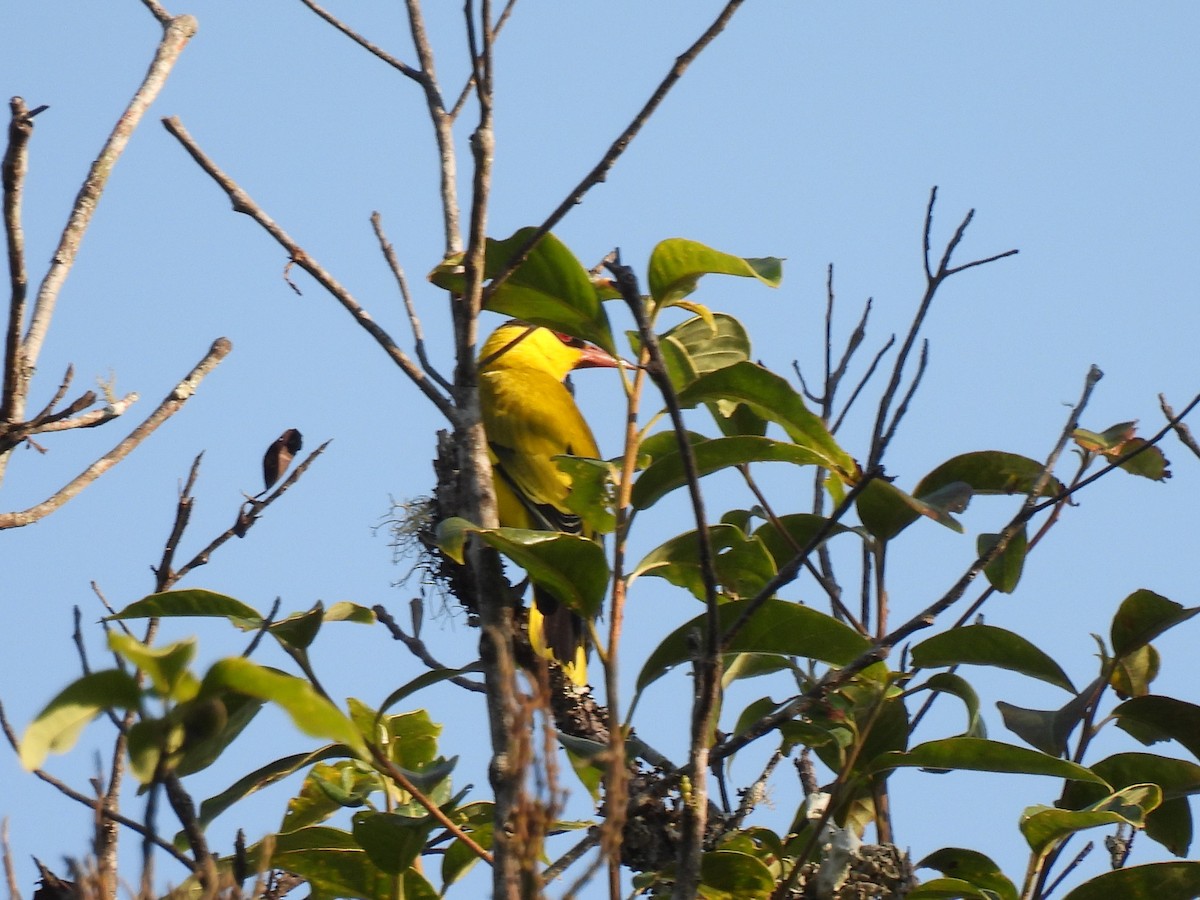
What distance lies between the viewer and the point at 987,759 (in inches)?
73.1

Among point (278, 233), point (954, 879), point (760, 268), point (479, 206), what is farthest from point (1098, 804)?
point (278, 233)

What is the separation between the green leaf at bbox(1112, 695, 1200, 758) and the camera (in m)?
2.07

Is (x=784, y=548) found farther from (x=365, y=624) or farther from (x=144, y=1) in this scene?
(x=144, y=1)

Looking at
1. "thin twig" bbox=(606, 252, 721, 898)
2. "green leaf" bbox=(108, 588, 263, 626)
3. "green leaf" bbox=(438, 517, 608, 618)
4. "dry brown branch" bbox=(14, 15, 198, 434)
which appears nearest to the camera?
"thin twig" bbox=(606, 252, 721, 898)

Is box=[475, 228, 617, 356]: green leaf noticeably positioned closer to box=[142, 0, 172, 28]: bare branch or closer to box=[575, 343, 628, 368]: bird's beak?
box=[142, 0, 172, 28]: bare branch

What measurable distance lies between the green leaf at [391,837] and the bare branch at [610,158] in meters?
0.76

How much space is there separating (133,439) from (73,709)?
1588 millimetres

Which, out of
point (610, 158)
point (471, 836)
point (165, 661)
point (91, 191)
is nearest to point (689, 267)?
point (610, 158)

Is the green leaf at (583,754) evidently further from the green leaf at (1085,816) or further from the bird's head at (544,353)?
the bird's head at (544,353)

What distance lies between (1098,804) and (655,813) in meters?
0.64

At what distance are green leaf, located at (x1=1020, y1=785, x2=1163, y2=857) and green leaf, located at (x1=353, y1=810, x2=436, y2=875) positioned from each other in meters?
0.84

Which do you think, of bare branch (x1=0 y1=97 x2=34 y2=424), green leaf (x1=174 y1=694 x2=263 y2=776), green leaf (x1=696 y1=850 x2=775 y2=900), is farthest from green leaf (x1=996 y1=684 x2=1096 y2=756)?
bare branch (x1=0 y1=97 x2=34 y2=424)

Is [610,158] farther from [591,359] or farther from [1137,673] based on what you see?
[591,359]

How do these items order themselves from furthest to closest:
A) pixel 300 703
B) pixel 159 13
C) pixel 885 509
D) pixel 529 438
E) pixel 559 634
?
Result: pixel 529 438 < pixel 559 634 < pixel 159 13 < pixel 885 509 < pixel 300 703
